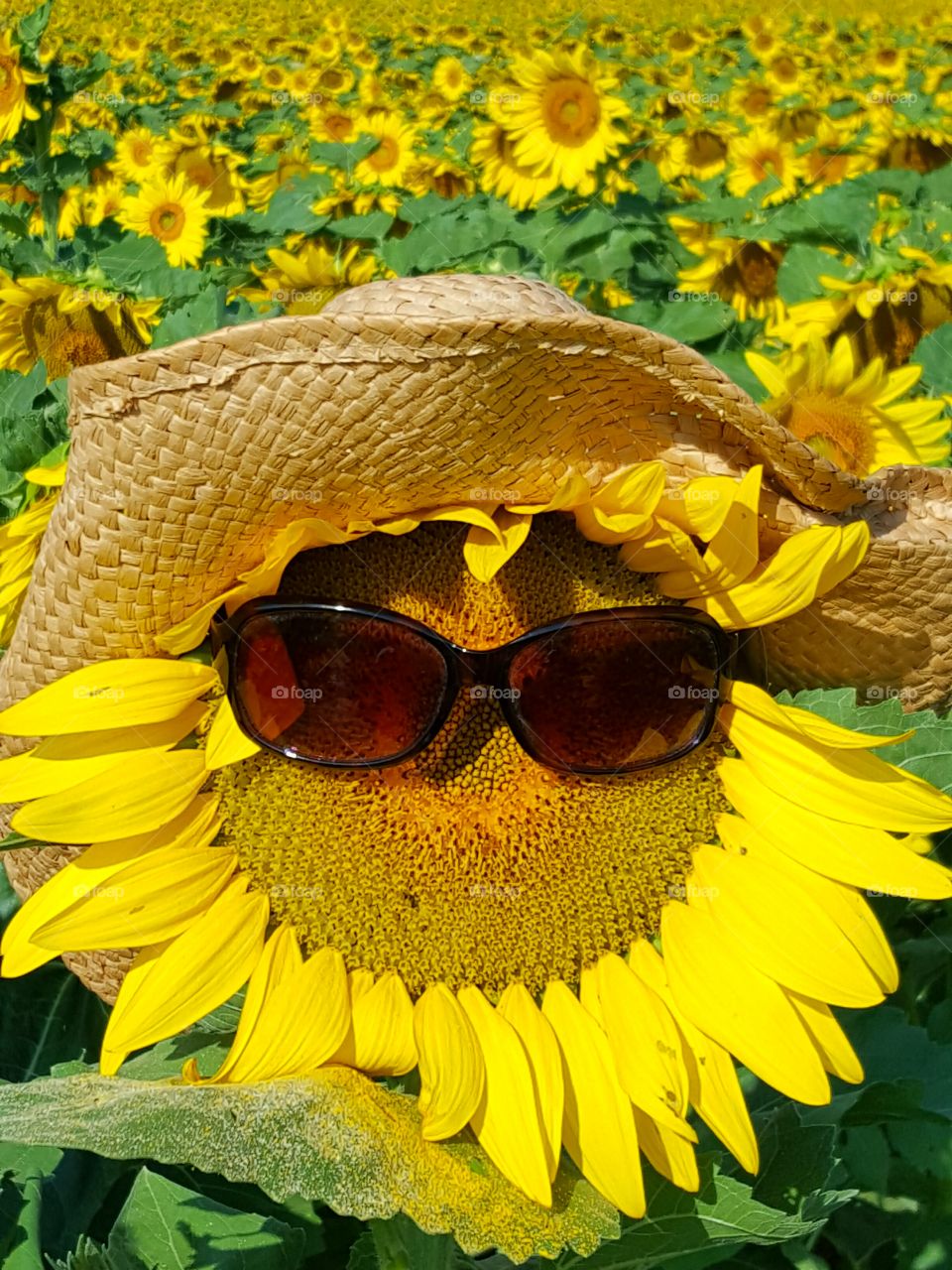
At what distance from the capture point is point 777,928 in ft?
3.39

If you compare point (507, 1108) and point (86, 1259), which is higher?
point (507, 1108)

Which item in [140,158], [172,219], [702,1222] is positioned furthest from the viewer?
[140,158]

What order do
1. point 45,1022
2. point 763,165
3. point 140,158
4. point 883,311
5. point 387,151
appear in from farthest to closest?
1. point 140,158
2. point 387,151
3. point 763,165
4. point 883,311
5. point 45,1022

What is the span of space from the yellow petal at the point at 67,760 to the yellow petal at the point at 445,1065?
1.13 feet

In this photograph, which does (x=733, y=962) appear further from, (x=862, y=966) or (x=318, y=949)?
(x=318, y=949)

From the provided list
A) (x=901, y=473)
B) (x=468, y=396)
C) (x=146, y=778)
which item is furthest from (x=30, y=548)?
(x=901, y=473)

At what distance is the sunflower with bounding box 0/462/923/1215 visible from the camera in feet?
3.25

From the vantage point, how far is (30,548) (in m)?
1.44

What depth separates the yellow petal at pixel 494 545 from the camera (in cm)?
96

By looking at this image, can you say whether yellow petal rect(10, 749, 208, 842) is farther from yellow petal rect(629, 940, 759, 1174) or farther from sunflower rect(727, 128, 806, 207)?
sunflower rect(727, 128, 806, 207)

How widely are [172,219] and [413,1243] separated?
3854 millimetres

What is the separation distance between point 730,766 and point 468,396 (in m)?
0.45

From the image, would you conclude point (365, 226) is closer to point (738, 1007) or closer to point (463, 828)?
point (463, 828)

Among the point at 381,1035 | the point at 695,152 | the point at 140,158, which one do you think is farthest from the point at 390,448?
the point at 140,158
